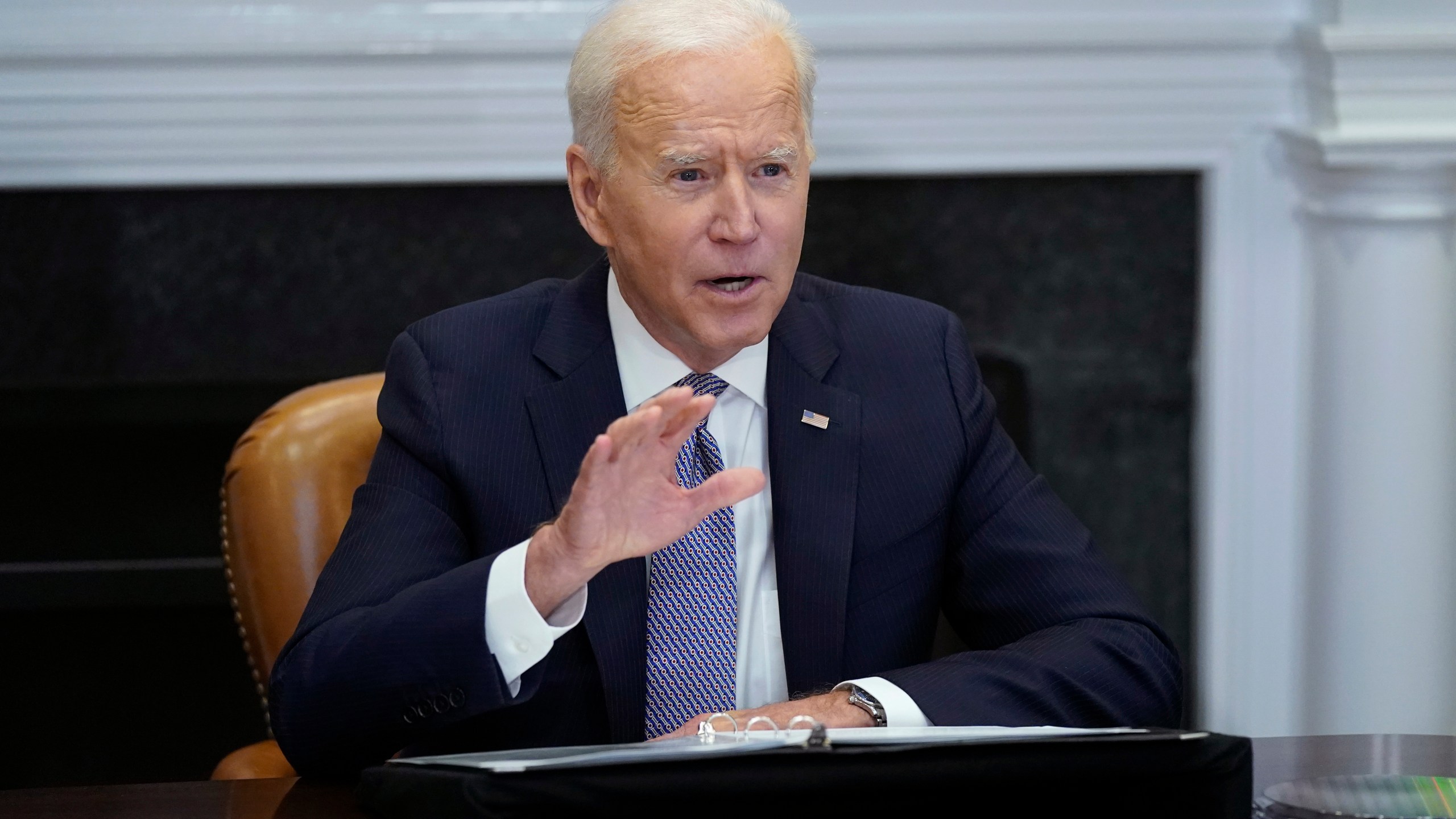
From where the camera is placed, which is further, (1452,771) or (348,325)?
(348,325)

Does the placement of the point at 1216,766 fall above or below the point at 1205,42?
below

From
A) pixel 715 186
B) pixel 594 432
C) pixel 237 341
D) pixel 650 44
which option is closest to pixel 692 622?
pixel 594 432

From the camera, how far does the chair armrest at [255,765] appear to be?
1.65 metres

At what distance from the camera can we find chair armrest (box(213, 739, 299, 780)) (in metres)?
1.65

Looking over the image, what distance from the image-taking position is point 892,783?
973mm

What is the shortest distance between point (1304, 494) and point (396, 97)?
5.98ft

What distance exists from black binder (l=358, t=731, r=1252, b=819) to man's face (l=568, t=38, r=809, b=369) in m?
0.67

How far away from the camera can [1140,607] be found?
158 centimetres

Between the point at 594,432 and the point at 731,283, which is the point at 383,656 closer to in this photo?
the point at 594,432

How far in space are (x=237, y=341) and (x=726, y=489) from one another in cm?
182

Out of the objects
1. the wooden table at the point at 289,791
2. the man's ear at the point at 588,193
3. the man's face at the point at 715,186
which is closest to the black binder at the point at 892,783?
the wooden table at the point at 289,791

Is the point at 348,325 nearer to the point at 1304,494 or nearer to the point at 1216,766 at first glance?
the point at 1304,494

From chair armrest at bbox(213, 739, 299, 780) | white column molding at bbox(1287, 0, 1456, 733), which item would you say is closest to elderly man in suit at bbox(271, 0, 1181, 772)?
chair armrest at bbox(213, 739, 299, 780)

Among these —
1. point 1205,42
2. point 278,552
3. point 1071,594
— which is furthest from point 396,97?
point 1071,594
